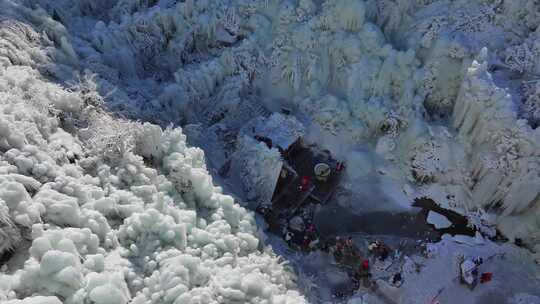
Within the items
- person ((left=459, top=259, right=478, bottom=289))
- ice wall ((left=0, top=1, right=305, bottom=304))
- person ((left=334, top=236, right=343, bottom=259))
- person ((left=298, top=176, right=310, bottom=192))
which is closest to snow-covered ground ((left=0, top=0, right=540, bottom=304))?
ice wall ((left=0, top=1, right=305, bottom=304))

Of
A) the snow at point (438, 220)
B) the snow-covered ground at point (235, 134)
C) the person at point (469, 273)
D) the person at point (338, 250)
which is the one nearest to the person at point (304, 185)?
the snow-covered ground at point (235, 134)

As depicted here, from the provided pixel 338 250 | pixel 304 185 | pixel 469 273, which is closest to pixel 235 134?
pixel 304 185

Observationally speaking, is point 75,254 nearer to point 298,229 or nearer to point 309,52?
point 298,229

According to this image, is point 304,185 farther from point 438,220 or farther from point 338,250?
point 438,220

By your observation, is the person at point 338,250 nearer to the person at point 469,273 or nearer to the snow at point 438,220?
the snow at point 438,220

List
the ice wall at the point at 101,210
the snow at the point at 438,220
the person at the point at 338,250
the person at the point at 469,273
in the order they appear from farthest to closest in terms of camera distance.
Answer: the snow at the point at 438,220
the person at the point at 338,250
the person at the point at 469,273
the ice wall at the point at 101,210

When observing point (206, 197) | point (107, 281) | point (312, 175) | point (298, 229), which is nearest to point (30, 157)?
point (107, 281)

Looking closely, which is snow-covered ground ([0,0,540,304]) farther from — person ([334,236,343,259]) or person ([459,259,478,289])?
person ([334,236,343,259])
